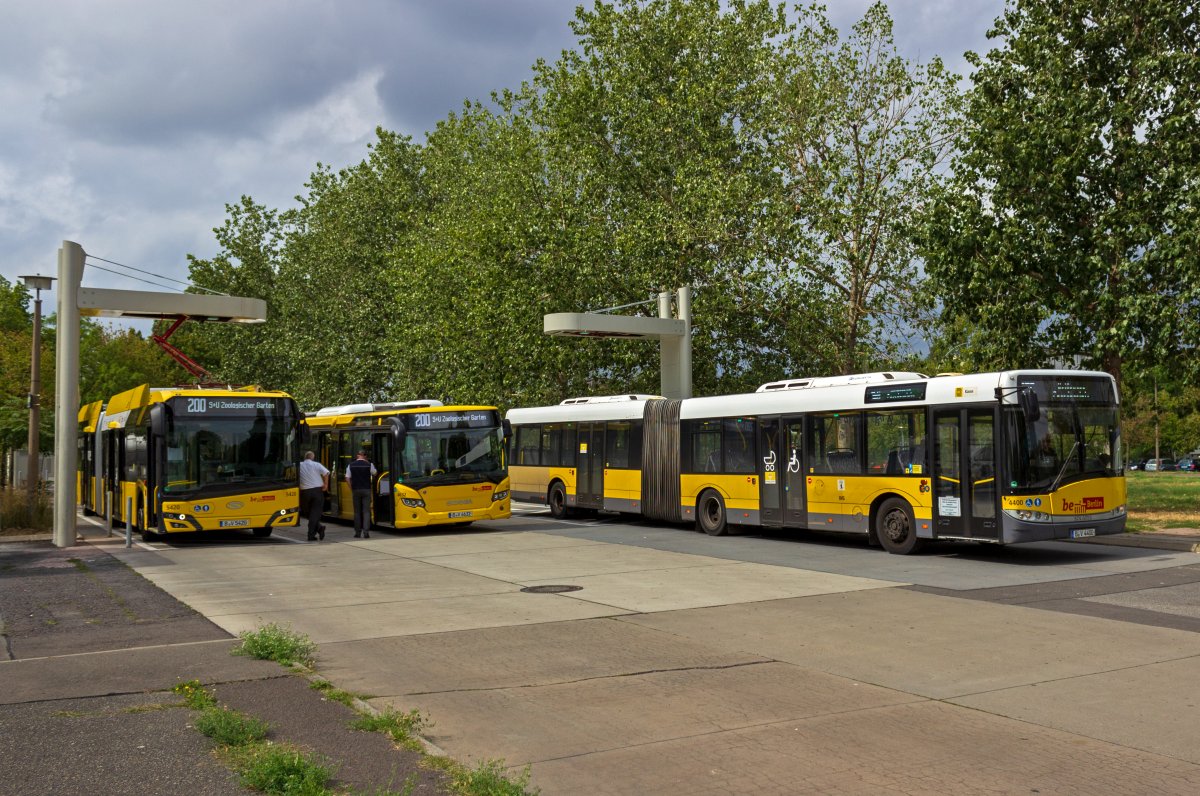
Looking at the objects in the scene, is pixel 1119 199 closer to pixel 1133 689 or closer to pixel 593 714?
pixel 1133 689

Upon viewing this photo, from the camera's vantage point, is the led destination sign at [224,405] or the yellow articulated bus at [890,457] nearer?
the yellow articulated bus at [890,457]

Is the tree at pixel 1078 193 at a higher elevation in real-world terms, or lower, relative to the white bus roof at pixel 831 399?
higher

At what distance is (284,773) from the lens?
5.66m

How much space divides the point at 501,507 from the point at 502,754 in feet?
56.3

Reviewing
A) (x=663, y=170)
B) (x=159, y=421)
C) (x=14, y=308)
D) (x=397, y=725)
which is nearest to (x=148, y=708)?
(x=397, y=725)

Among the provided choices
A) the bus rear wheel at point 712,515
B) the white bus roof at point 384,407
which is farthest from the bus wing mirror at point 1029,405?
the white bus roof at point 384,407

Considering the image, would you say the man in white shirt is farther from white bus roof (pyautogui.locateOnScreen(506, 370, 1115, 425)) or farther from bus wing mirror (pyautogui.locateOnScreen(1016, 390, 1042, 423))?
bus wing mirror (pyautogui.locateOnScreen(1016, 390, 1042, 423))

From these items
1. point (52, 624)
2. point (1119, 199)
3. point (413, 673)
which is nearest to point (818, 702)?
point (413, 673)

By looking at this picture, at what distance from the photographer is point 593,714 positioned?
7.43m

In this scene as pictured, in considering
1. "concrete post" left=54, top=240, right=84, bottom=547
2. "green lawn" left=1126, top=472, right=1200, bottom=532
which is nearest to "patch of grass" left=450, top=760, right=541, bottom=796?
"concrete post" left=54, top=240, right=84, bottom=547

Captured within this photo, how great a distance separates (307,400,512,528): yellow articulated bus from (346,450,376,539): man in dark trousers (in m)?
0.56

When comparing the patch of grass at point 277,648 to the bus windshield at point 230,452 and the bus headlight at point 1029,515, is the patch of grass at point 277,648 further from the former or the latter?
the bus windshield at point 230,452

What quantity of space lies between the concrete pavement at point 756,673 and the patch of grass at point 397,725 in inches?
8.1

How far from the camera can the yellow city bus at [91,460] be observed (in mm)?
28047
